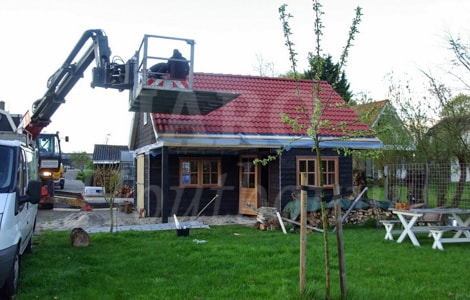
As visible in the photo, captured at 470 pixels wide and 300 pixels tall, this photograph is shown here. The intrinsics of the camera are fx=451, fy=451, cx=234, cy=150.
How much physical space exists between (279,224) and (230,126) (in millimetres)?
3693

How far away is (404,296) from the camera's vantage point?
552cm

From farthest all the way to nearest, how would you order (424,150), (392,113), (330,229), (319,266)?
(392,113) < (424,150) < (330,229) < (319,266)

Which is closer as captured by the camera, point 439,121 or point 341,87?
point 439,121

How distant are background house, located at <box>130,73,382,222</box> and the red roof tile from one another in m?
0.03

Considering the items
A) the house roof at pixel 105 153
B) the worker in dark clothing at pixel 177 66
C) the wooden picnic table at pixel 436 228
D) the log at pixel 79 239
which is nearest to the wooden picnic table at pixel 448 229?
the wooden picnic table at pixel 436 228

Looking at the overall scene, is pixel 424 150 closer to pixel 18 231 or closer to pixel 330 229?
pixel 330 229

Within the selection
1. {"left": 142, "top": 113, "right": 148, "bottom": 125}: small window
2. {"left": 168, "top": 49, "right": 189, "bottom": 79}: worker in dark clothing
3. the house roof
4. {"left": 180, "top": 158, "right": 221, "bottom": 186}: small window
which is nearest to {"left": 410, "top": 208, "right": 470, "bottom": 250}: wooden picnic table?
{"left": 168, "top": 49, "right": 189, "bottom": 79}: worker in dark clothing

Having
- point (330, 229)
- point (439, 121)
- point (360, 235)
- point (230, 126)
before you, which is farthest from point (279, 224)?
point (439, 121)

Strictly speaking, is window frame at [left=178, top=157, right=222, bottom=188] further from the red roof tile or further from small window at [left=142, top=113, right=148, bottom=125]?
small window at [left=142, top=113, right=148, bottom=125]

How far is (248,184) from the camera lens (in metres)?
15.4

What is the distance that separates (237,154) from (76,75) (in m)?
6.33

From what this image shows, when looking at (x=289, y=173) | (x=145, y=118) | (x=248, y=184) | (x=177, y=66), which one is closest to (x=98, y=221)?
(x=145, y=118)

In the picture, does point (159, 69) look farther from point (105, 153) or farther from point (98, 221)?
point (105, 153)

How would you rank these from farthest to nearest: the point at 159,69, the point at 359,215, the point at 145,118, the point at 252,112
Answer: the point at 145,118 → the point at 252,112 → the point at 359,215 → the point at 159,69
